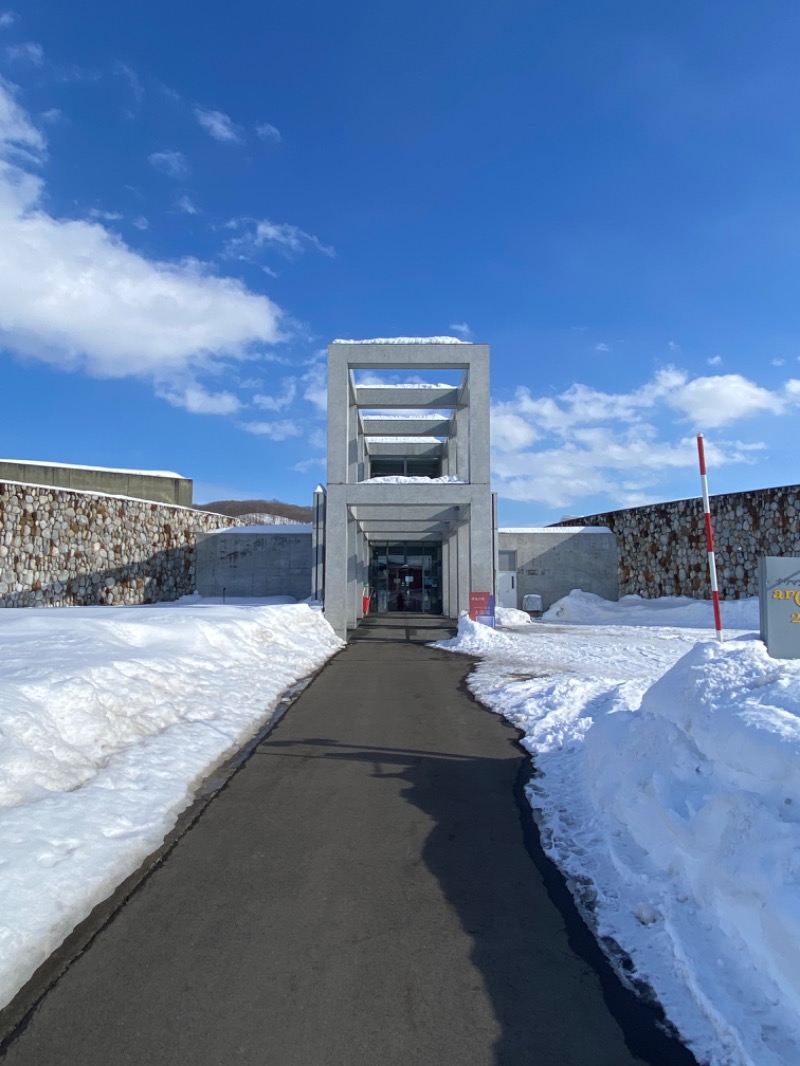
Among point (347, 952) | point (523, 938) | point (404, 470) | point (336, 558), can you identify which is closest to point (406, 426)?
point (404, 470)

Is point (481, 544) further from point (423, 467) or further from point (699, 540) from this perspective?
point (423, 467)

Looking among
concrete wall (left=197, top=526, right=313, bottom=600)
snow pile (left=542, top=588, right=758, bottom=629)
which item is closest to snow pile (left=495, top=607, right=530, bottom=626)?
snow pile (left=542, top=588, right=758, bottom=629)

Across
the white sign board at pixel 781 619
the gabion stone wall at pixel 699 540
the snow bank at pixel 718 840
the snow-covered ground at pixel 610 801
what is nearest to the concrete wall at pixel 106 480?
the gabion stone wall at pixel 699 540

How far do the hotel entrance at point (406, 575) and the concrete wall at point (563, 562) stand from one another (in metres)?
5.68

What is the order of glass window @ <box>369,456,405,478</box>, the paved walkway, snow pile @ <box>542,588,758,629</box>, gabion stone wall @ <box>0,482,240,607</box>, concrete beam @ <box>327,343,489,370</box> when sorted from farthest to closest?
glass window @ <box>369,456,405,478</box>
snow pile @ <box>542,588,758,629</box>
gabion stone wall @ <box>0,482,240,607</box>
concrete beam @ <box>327,343,489,370</box>
the paved walkway

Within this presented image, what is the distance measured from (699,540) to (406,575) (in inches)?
648

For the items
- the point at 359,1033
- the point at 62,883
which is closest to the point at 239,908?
the point at 62,883

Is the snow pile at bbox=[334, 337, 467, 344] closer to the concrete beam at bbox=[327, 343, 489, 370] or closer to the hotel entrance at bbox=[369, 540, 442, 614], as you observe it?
the concrete beam at bbox=[327, 343, 489, 370]

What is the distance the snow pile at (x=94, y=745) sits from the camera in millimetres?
3818

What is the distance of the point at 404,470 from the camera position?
124ft

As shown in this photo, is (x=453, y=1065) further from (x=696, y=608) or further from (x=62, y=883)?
(x=696, y=608)

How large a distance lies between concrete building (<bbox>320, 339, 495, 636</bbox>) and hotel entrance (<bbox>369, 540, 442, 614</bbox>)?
6.56 feet

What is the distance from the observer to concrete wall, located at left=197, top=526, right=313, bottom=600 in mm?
35531

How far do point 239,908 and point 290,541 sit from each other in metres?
32.3
